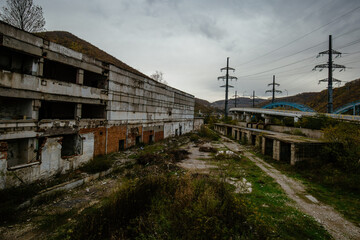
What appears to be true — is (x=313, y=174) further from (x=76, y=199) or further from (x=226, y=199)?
(x=76, y=199)

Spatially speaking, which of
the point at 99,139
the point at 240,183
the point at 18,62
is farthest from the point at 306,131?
the point at 18,62

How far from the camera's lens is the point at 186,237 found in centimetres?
352

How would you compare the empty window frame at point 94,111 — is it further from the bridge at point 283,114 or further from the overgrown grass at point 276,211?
the bridge at point 283,114

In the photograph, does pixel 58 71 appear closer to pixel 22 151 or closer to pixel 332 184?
pixel 22 151

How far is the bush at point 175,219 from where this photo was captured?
11.8 ft

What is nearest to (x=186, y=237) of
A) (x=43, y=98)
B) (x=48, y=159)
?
(x=48, y=159)

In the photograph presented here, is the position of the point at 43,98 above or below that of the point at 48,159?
above

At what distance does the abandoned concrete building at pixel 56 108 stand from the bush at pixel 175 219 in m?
5.21

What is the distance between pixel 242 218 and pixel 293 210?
2.90 m

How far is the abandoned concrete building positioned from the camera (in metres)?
6.89

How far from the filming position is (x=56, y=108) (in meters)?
10.8

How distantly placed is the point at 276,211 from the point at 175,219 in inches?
149

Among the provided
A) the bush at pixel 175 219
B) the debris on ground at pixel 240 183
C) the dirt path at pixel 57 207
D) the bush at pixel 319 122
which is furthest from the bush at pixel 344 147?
the dirt path at pixel 57 207

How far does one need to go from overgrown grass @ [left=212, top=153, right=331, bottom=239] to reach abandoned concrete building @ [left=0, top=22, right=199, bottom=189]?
893 cm
